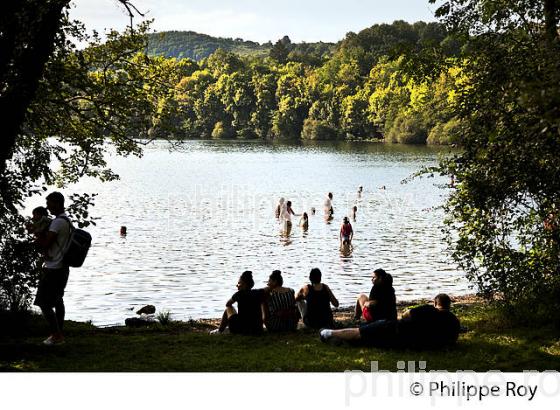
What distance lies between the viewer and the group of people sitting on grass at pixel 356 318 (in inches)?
419

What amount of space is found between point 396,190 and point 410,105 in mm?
85853

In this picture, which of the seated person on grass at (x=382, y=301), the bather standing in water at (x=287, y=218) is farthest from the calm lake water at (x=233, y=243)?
the seated person on grass at (x=382, y=301)

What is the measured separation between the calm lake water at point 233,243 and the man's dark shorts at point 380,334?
4057mm

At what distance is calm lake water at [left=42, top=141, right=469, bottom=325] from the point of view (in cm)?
2255

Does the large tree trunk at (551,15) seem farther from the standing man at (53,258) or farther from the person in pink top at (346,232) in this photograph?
the person in pink top at (346,232)

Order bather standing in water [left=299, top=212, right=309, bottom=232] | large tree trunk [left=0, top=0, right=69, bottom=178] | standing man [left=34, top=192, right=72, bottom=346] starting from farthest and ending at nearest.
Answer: bather standing in water [left=299, top=212, right=309, bottom=232] → standing man [left=34, top=192, right=72, bottom=346] → large tree trunk [left=0, top=0, right=69, bottom=178]

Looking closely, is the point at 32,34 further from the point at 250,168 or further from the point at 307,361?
the point at 250,168

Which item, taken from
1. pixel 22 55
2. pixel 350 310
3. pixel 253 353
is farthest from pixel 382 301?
pixel 22 55

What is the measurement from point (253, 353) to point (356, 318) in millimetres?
4262

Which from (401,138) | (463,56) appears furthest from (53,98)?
(401,138)

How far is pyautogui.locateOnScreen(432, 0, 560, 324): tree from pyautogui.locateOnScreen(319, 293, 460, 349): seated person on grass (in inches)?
78.9

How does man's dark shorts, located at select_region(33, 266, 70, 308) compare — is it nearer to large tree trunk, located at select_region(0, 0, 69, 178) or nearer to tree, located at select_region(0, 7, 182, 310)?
large tree trunk, located at select_region(0, 0, 69, 178)

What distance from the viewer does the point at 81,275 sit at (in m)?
25.6

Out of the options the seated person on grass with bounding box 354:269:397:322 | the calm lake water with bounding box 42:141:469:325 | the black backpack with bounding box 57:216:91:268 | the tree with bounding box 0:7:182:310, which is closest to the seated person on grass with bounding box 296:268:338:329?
the seated person on grass with bounding box 354:269:397:322
